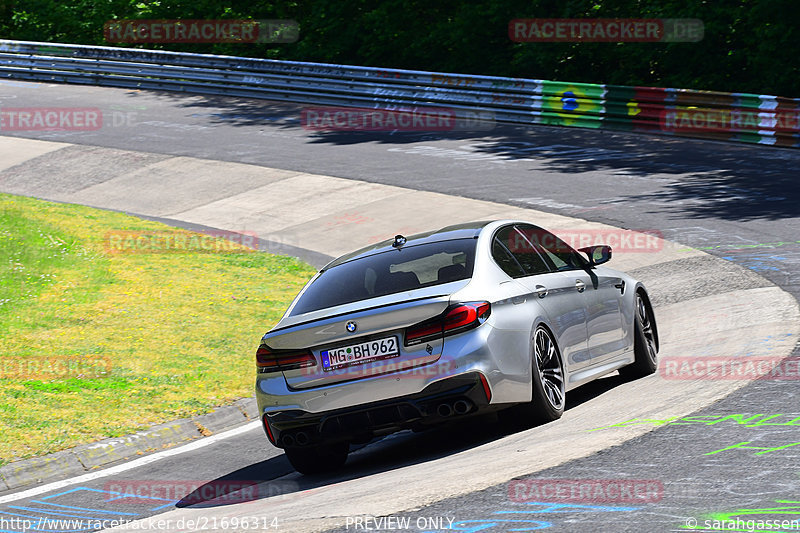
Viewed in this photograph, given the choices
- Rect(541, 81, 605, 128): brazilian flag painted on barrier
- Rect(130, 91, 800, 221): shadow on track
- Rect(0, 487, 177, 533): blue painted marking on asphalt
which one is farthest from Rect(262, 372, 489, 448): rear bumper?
Rect(541, 81, 605, 128): brazilian flag painted on barrier

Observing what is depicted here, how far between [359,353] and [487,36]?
26.0 meters

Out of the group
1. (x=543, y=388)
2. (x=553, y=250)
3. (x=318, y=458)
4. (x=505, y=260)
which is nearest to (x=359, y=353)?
(x=318, y=458)

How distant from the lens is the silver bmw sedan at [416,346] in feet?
22.7

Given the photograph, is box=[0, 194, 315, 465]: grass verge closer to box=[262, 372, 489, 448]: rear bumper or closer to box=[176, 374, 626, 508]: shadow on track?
box=[176, 374, 626, 508]: shadow on track

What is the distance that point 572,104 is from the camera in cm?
2584

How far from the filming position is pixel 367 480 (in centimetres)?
687

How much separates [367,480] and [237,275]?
914 centimetres

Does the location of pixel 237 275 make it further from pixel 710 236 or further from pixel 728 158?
pixel 728 158

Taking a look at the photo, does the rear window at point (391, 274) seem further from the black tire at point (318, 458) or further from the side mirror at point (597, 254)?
the side mirror at point (597, 254)

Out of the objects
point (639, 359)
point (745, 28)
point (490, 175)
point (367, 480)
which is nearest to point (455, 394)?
point (367, 480)

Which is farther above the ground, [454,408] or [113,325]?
[454,408]

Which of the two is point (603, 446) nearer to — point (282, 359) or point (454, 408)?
point (454, 408)

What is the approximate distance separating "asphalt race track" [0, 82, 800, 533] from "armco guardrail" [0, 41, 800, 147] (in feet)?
7.18

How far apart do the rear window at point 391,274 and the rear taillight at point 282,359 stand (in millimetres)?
A: 381
